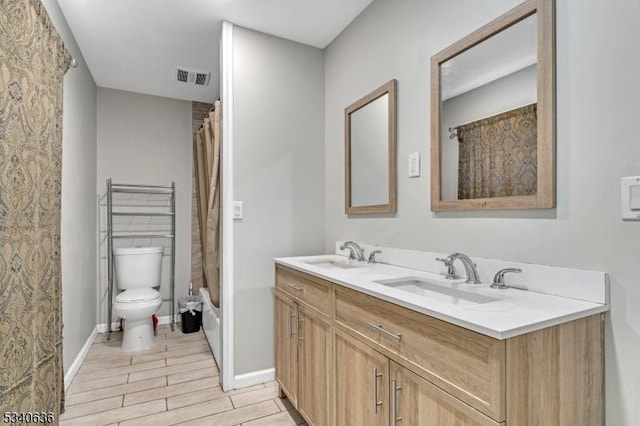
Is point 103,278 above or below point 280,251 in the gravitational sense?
below

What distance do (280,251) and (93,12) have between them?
Result: 1.92m

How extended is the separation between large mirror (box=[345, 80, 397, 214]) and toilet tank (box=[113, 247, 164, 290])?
205cm

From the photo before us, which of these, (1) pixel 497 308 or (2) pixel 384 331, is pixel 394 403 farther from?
(1) pixel 497 308

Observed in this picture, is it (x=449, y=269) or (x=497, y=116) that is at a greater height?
(x=497, y=116)

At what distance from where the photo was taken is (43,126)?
1.52m

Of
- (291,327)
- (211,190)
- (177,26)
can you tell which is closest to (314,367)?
(291,327)

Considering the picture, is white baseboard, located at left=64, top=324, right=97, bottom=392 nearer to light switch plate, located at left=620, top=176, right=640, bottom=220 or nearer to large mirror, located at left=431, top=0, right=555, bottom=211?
large mirror, located at left=431, top=0, right=555, bottom=211

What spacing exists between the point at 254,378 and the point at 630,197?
7.24 ft

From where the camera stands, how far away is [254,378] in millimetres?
2291

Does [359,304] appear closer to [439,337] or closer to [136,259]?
[439,337]

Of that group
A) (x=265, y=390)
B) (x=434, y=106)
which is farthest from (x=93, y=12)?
(x=265, y=390)

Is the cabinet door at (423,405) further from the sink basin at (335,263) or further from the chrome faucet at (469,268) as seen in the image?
the sink basin at (335,263)

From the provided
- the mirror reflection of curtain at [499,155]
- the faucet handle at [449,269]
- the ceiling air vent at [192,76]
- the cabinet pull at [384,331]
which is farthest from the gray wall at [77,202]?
the mirror reflection of curtain at [499,155]

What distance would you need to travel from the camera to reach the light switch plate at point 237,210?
7.39 ft
